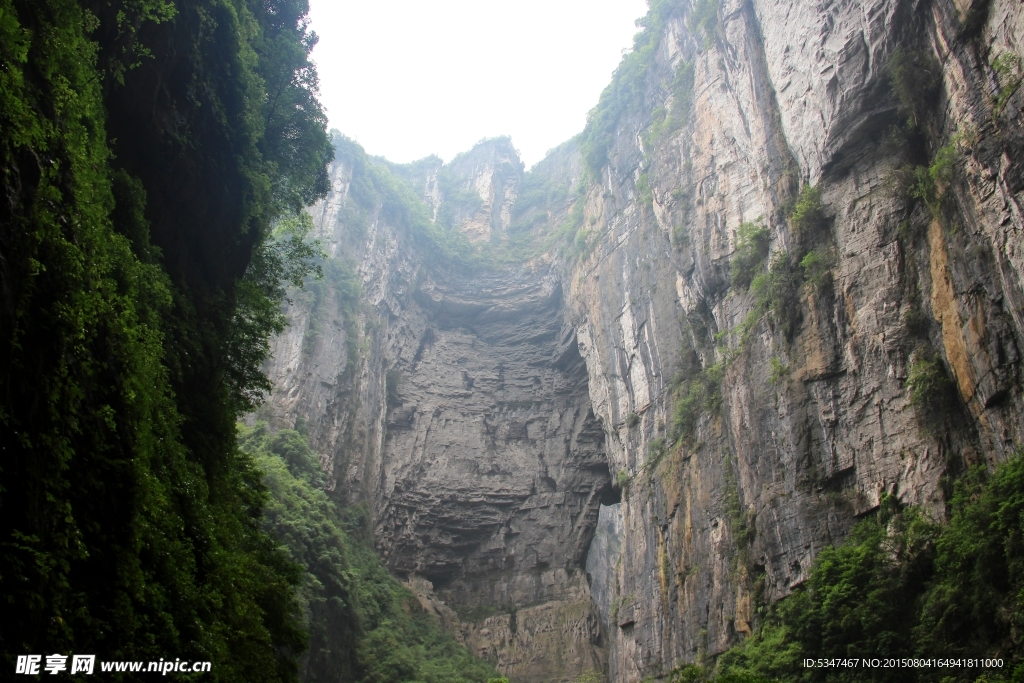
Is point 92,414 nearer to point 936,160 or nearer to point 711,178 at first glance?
point 936,160

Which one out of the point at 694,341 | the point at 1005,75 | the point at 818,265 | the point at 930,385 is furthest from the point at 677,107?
the point at 930,385

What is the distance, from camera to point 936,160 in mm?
11273

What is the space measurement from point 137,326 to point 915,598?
38.0ft

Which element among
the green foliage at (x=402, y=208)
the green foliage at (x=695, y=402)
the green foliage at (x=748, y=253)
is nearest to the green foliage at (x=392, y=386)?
the green foliage at (x=402, y=208)

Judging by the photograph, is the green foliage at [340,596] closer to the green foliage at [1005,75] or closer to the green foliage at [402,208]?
the green foliage at [402,208]

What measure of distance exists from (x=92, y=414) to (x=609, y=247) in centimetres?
2365

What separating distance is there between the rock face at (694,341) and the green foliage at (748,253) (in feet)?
0.28

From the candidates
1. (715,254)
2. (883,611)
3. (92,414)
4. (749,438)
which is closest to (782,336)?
(749,438)

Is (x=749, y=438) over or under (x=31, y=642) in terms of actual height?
over

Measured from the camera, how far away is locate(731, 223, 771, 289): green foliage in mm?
16766

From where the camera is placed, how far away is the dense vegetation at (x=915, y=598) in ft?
29.1

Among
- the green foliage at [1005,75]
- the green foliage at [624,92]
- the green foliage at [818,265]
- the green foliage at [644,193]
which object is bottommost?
the green foliage at [818,265]

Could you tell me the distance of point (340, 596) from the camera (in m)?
19.3

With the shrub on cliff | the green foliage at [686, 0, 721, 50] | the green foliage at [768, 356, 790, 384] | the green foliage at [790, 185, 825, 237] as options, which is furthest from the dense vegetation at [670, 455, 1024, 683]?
the green foliage at [686, 0, 721, 50]
